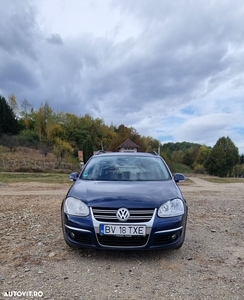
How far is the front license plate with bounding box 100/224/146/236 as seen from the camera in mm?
2813

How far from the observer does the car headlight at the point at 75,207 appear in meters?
2.97

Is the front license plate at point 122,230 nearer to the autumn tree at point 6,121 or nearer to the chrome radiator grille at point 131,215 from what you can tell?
the chrome radiator grille at point 131,215

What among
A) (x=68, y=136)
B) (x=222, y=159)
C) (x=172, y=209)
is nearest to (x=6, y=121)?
(x=68, y=136)

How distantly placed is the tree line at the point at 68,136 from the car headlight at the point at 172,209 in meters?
31.8

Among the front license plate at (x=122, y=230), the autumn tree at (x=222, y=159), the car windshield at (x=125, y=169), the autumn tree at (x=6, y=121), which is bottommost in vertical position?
the front license plate at (x=122, y=230)

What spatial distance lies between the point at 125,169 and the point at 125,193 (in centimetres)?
109

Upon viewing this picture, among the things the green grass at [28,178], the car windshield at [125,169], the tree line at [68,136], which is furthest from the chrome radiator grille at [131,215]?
the tree line at [68,136]

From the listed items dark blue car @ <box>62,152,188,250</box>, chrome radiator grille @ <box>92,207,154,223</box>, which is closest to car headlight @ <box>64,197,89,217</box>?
dark blue car @ <box>62,152,188,250</box>

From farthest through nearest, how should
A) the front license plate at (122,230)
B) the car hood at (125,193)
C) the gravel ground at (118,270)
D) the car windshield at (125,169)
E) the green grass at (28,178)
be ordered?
the green grass at (28,178)
the car windshield at (125,169)
the car hood at (125,193)
the front license plate at (122,230)
the gravel ground at (118,270)

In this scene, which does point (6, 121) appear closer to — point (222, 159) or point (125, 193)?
point (222, 159)

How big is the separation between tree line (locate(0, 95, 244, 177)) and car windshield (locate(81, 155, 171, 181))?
30297mm

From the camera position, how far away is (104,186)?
3.40 meters

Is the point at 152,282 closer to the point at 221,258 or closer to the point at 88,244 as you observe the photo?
the point at 88,244

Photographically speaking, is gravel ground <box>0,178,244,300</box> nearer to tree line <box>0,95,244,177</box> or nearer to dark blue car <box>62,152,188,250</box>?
dark blue car <box>62,152,188,250</box>
